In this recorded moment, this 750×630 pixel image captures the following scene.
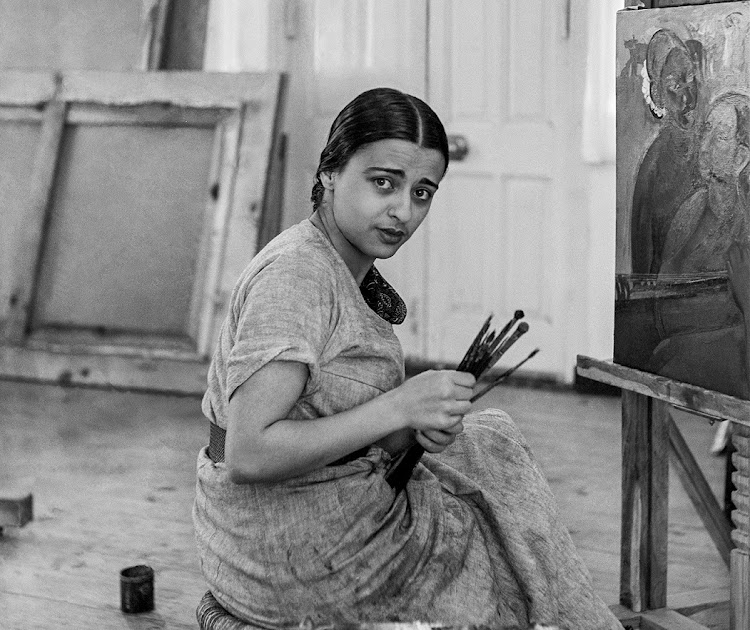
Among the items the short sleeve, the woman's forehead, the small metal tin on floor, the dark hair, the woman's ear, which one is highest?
the dark hair

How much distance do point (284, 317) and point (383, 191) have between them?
0.92ft

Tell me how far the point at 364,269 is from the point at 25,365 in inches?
143

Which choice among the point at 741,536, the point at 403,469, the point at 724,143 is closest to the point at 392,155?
the point at 403,469

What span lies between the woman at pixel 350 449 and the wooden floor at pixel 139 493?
1.06 metres

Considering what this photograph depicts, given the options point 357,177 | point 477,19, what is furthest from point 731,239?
point 477,19

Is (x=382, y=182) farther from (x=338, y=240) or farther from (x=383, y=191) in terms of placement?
(x=338, y=240)

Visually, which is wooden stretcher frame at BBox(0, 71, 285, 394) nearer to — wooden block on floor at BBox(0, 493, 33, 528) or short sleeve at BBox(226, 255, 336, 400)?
wooden block on floor at BBox(0, 493, 33, 528)

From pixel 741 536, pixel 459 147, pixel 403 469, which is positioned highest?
pixel 459 147

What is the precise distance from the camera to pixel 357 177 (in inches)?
78.0

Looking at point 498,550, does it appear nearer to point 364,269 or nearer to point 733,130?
point 364,269

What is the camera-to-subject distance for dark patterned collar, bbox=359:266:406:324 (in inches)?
84.7

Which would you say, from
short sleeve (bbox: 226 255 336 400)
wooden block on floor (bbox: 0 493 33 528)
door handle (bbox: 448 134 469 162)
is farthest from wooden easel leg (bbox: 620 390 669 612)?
door handle (bbox: 448 134 469 162)

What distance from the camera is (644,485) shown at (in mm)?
2711

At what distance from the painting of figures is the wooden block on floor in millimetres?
1834
